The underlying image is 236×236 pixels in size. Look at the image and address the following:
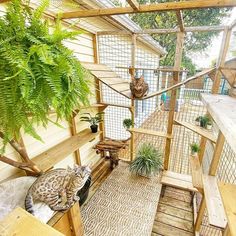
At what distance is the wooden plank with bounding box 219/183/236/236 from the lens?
551 mm

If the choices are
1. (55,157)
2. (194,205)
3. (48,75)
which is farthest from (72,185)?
(194,205)

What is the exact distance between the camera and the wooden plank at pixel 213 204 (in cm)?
123

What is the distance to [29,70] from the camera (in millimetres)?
640

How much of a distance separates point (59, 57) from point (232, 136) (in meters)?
0.77

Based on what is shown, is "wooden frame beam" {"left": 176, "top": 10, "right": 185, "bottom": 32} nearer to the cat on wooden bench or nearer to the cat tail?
the cat on wooden bench

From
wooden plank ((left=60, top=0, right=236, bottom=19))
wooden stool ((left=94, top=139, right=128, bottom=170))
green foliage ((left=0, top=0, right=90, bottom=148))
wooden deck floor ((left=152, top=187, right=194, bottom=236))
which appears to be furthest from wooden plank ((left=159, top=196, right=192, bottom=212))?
wooden plank ((left=60, top=0, right=236, bottom=19))

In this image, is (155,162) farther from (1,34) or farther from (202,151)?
(1,34)

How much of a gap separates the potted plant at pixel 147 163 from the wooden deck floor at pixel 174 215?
0.42m

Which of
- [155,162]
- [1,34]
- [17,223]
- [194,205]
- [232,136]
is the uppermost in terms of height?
[1,34]

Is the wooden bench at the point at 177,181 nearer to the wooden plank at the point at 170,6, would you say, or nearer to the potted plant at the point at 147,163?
the potted plant at the point at 147,163

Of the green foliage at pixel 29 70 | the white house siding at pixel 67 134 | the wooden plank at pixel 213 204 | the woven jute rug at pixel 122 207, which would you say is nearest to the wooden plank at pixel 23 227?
the green foliage at pixel 29 70

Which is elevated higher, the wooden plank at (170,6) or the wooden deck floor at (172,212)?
the wooden plank at (170,6)

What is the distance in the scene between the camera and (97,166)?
9.59ft

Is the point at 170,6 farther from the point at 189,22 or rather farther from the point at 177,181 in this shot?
the point at 189,22
